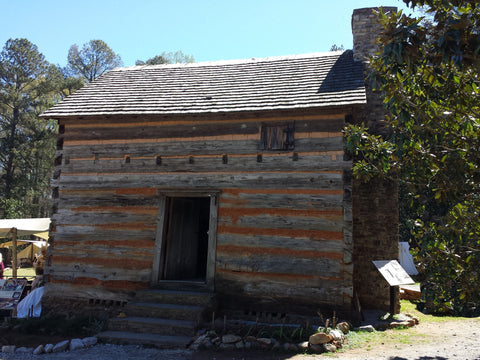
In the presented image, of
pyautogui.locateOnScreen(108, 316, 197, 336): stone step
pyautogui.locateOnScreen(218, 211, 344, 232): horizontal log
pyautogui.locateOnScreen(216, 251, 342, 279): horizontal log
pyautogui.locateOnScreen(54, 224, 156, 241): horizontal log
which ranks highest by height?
pyautogui.locateOnScreen(218, 211, 344, 232): horizontal log

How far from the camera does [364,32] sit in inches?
434

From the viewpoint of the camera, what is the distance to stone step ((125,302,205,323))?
731 cm

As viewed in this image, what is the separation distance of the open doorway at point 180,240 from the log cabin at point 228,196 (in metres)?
0.03

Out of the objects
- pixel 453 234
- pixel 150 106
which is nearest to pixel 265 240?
pixel 453 234

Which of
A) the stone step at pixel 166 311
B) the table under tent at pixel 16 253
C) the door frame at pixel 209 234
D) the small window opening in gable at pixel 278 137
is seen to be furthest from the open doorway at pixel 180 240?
the table under tent at pixel 16 253

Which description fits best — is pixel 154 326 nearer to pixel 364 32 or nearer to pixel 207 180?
pixel 207 180

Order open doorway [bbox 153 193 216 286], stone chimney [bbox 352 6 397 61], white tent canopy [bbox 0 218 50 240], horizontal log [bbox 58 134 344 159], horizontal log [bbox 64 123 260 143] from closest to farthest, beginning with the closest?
1. horizontal log [bbox 58 134 344 159]
2. open doorway [bbox 153 193 216 286]
3. horizontal log [bbox 64 123 260 143]
4. stone chimney [bbox 352 6 397 61]
5. white tent canopy [bbox 0 218 50 240]

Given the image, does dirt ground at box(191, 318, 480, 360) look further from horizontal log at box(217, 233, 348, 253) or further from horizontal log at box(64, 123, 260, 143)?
horizontal log at box(64, 123, 260, 143)

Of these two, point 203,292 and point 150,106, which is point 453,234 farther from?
point 150,106

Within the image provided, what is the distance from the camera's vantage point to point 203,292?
8078mm

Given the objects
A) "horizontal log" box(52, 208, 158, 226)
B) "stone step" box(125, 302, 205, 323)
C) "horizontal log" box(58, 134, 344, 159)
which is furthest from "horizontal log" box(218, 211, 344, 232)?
"stone step" box(125, 302, 205, 323)

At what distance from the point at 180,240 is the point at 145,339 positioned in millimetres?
3063

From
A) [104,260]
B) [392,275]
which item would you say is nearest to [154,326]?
[104,260]

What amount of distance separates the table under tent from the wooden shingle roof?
183 inches
